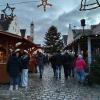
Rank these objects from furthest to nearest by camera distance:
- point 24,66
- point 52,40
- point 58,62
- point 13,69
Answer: point 52,40, point 58,62, point 24,66, point 13,69

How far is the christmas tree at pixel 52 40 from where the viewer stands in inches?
4407

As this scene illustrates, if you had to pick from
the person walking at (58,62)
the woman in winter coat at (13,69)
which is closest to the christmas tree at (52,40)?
the person walking at (58,62)

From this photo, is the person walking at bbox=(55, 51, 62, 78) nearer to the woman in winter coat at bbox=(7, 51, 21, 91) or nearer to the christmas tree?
the woman in winter coat at bbox=(7, 51, 21, 91)

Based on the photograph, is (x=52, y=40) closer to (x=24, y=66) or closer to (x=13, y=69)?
(x=24, y=66)

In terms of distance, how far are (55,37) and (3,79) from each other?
9397 centimetres

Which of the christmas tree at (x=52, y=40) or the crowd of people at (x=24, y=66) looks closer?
the crowd of people at (x=24, y=66)

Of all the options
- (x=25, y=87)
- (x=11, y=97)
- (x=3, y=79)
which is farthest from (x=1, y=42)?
(x=11, y=97)

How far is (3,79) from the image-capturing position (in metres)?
22.8

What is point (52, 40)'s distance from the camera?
115250 mm

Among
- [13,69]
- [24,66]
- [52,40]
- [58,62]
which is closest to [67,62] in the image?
[58,62]

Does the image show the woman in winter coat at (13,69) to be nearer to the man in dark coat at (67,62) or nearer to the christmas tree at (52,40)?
the man in dark coat at (67,62)

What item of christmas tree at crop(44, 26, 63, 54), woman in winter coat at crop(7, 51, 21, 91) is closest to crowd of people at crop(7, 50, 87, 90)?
woman in winter coat at crop(7, 51, 21, 91)

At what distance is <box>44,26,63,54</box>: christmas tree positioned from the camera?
112 m

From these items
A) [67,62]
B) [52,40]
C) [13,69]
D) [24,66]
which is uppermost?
[52,40]
